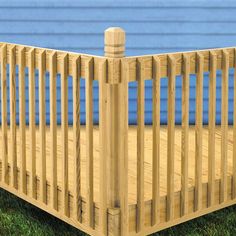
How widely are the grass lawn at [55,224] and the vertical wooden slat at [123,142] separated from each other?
2.90 feet

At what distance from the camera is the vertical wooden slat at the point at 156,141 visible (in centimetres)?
472

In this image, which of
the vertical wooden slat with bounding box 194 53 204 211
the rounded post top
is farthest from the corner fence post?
the vertical wooden slat with bounding box 194 53 204 211

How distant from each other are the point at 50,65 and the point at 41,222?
4.51 feet

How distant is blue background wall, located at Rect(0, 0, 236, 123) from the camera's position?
7547 mm

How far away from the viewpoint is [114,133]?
4578mm

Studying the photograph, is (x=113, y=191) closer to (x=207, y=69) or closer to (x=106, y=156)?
(x=106, y=156)

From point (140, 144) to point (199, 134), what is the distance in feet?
2.06

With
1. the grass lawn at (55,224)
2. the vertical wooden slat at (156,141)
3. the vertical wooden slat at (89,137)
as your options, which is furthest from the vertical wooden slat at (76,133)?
the grass lawn at (55,224)

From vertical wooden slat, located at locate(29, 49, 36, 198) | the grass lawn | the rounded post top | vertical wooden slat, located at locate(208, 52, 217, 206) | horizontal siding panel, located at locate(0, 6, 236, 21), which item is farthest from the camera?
horizontal siding panel, located at locate(0, 6, 236, 21)

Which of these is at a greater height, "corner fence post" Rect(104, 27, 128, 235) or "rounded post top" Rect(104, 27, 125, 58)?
"rounded post top" Rect(104, 27, 125, 58)

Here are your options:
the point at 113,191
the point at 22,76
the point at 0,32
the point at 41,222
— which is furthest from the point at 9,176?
the point at 0,32

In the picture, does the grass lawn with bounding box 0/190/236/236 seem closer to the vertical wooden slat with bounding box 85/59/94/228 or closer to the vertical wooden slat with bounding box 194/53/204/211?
the vertical wooden slat with bounding box 194/53/204/211

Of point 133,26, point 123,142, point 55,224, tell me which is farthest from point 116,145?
point 133,26

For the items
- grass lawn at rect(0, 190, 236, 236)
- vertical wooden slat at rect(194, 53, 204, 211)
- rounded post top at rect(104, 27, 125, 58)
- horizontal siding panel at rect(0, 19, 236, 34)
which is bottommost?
grass lawn at rect(0, 190, 236, 236)
